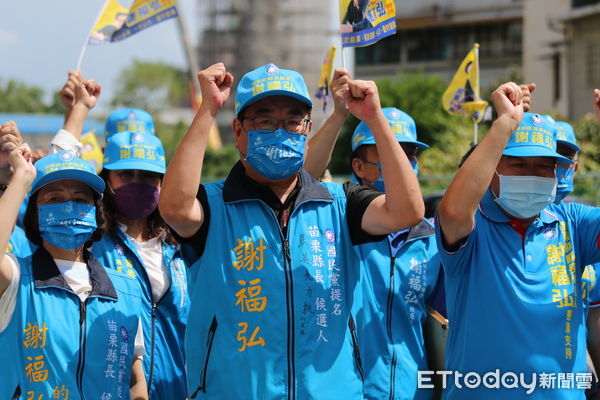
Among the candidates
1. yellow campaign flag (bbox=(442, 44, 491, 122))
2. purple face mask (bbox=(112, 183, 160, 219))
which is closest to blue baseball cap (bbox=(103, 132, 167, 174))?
purple face mask (bbox=(112, 183, 160, 219))

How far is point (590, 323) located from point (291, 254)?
202cm

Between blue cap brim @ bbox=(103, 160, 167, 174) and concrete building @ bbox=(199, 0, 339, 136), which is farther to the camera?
concrete building @ bbox=(199, 0, 339, 136)

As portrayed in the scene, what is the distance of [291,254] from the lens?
3.12 meters

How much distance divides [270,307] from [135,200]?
170 cm

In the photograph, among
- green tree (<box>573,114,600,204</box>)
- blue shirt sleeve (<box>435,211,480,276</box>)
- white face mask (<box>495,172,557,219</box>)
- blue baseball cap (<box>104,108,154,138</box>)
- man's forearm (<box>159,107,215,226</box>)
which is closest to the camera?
man's forearm (<box>159,107,215,226</box>)

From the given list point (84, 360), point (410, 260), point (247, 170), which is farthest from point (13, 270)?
point (410, 260)

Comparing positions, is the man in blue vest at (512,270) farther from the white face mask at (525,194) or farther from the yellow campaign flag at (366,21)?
the yellow campaign flag at (366,21)

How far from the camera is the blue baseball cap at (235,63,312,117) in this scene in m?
3.12

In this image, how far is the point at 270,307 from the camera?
3.05 m

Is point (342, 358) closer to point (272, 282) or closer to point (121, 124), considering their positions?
point (272, 282)

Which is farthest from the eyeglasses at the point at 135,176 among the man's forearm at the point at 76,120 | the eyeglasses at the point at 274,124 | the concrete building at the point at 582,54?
the concrete building at the point at 582,54

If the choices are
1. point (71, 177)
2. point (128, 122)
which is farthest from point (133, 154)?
point (128, 122)

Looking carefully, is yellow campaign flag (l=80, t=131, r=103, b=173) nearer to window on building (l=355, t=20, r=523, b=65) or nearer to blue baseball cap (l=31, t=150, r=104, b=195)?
blue baseball cap (l=31, t=150, r=104, b=195)

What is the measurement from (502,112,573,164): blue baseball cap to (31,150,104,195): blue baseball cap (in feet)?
6.29
